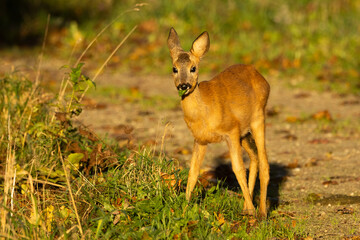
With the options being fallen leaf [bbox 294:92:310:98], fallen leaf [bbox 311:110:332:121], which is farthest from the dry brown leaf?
fallen leaf [bbox 294:92:310:98]

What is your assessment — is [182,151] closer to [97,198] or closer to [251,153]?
[251,153]

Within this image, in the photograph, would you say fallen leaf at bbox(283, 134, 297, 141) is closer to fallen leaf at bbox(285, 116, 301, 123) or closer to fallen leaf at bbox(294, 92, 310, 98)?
fallen leaf at bbox(285, 116, 301, 123)

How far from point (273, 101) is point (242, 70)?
4.67 m

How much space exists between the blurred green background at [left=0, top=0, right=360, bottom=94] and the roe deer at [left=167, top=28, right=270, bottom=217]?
5.51 meters

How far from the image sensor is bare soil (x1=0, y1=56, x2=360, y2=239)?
221 inches

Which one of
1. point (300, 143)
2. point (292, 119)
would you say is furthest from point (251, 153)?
point (292, 119)

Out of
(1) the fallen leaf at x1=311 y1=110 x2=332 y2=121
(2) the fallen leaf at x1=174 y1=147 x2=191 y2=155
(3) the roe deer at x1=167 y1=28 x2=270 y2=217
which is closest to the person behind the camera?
(3) the roe deer at x1=167 y1=28 x2=270 y2=217

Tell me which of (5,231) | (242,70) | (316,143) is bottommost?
(316,143)

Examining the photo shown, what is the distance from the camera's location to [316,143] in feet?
26.3

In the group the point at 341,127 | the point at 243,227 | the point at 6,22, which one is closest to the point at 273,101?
the point at 341,127

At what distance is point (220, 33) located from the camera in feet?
47.4

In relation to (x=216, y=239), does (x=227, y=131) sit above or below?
above

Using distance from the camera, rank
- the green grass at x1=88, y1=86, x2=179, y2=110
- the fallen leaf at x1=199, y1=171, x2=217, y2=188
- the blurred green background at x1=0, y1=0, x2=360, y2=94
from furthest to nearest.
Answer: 1. the blurred green background at x1=0, y1=0, x2=360, y2=94
2. the green grass at x1=88, y1=86, x2=179, y2=110
3. the fallen leaf at x1=199, y1=171, x2=217, y2=188

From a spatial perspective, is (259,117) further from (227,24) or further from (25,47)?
(25,47)
